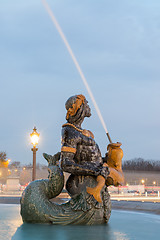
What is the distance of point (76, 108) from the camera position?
6.28m

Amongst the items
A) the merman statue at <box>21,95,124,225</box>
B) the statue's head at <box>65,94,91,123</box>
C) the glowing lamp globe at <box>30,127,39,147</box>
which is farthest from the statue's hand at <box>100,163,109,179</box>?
the glowing lamp globe at <box>30,127,39,147</box>

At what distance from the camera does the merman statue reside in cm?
572

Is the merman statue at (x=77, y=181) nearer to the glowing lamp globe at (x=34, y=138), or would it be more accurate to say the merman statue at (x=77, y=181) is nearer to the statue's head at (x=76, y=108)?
the statue's head at (x=76, y=108)

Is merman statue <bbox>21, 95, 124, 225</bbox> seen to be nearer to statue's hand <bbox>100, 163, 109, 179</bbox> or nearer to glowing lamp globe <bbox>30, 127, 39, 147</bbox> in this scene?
statue's hand <bbox>100, 163, 109, 179</bbox>

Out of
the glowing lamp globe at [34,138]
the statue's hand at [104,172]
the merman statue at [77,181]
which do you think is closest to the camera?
the merman statue at [77,181]

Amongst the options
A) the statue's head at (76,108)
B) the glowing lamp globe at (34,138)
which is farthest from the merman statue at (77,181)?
the glowing lamp globe at (34,138)

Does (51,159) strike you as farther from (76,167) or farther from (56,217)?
(56,217)

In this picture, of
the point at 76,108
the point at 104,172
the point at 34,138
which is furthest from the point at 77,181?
the point at 34,138

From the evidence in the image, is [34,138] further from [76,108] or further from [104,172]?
[104,172]

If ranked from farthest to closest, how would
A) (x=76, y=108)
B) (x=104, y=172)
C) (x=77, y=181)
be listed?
(x=76, y=108) → (x=77, y=181) → (x=104, y=172)

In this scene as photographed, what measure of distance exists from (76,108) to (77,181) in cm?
133

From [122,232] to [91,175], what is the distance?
4.27 ft

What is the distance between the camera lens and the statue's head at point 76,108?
247 inches

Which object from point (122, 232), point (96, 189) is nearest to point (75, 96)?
point (96, 189)
